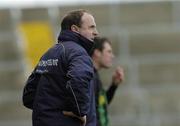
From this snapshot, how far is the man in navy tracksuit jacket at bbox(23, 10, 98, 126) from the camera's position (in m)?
5.59

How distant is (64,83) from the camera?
5.73 m

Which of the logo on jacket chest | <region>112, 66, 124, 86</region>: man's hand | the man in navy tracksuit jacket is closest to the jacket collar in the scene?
the man in navy tracksuit jacket

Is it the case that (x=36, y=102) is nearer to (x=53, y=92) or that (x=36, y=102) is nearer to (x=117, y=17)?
(x=53, y=92)

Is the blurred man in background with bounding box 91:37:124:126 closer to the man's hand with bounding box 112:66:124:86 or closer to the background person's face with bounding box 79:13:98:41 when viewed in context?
the man's hand with bounding box 112:66:124:86

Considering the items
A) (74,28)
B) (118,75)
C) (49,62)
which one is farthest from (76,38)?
(118,75)

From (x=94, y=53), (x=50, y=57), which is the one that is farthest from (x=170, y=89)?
(x=50, y=57)

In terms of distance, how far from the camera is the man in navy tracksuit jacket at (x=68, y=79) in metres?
5.59

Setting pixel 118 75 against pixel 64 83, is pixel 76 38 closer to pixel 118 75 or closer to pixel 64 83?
pixel 64 83

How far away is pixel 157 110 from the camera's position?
14336 millimetres

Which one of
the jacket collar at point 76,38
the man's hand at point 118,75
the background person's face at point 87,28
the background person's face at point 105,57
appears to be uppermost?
the background person's face at point 87,28

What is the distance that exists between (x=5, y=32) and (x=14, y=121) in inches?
92.6

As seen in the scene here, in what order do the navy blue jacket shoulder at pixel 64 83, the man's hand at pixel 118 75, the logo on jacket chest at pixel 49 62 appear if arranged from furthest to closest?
the man's hand at pixel 118 75 < the logo on jacket chest at pixel 49 62 < the navy blue jacket shoulder at pixel 64 83

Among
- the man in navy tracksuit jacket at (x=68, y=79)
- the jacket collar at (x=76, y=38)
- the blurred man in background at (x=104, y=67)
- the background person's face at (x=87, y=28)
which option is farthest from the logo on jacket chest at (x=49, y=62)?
the blurred man in background at (x=104, y=67)

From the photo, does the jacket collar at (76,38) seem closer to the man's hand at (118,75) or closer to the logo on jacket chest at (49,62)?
the logo on jacket chest at (49,62)
